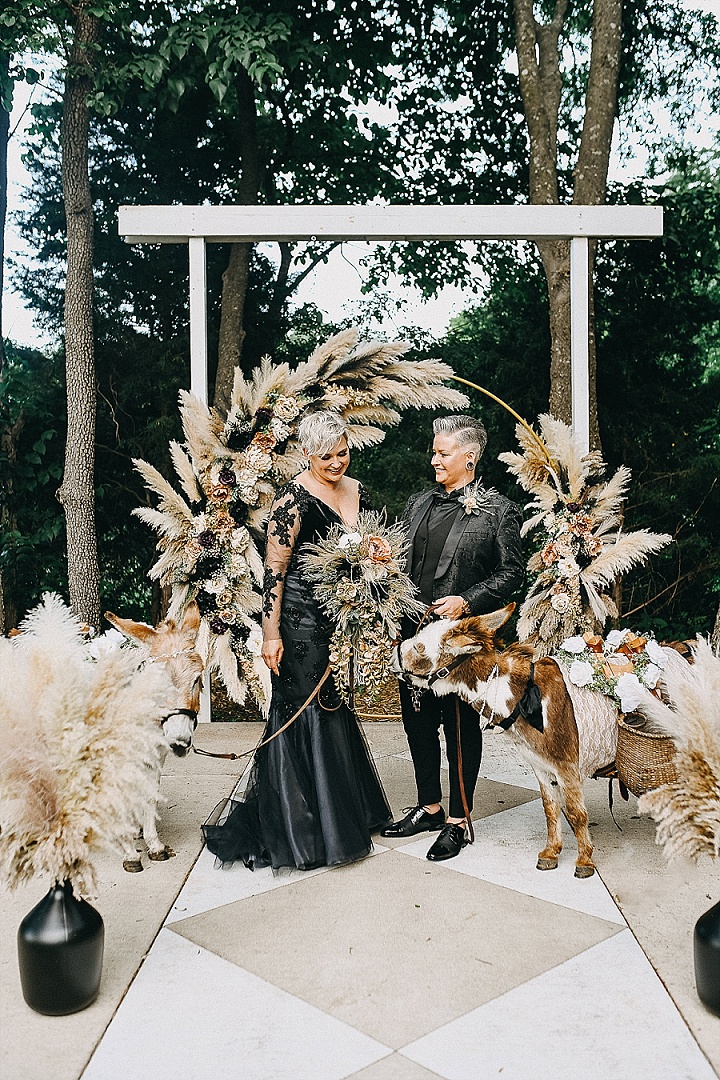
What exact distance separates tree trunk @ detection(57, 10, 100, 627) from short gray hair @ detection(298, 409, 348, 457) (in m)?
3.78

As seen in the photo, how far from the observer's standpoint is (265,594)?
3500 millimetres

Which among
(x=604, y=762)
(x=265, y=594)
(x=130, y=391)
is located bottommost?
(x=604, y=762)

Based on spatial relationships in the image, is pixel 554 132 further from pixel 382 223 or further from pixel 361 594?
pixel 361 594

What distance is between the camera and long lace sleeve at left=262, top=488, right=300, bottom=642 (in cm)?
343

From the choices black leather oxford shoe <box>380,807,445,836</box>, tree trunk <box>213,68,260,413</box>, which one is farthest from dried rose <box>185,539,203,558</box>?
tree trunk <box>213,68,260,413</box>

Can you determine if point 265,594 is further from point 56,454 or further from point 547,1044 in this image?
point 56,454

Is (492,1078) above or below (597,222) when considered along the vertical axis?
below

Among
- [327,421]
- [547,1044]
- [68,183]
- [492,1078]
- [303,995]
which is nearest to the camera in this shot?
[492,1078]

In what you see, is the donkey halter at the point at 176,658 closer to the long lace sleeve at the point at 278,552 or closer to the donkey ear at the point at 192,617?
the donkey ear at the point at 192,617

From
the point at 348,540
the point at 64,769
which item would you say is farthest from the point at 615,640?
the point at 64,769

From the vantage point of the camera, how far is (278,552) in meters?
A: 3.46

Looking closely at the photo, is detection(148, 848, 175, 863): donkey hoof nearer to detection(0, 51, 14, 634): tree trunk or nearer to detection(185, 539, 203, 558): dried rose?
detection(185, 539, 203, 558): dried rose

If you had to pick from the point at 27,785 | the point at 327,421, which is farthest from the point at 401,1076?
the point at 327,421

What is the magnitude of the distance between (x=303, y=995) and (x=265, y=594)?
4.79 feet
